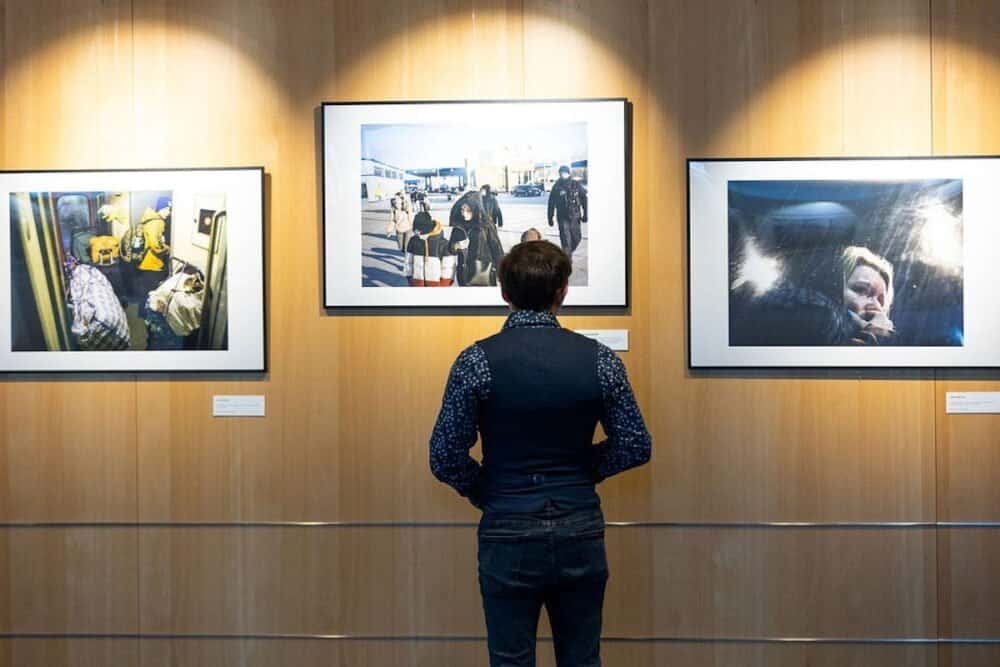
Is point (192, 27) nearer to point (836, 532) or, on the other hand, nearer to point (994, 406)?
point (836, 532)

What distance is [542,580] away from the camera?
8.73 feet

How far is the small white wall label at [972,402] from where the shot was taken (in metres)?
3.93

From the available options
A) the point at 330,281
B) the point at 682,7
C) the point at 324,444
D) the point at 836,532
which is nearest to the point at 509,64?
the point at 682,7

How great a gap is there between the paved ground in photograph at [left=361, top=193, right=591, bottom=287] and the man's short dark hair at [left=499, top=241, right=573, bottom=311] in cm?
120

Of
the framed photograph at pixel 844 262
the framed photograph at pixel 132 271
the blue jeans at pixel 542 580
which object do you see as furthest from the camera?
the framed photograph at pixel 132 271

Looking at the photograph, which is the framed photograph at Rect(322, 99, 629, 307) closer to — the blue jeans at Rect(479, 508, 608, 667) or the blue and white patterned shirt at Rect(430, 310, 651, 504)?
the blue and white patterned shirt at Rect(430, 310, 651, 504)

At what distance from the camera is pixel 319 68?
159 inches

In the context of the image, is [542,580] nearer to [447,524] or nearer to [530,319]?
[530,319]

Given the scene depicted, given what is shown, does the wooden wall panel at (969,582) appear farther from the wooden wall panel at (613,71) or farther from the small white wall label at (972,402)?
the wooden wall panel at (613,71)

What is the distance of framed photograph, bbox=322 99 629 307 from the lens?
3.96 m

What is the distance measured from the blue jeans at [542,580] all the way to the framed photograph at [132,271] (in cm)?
173

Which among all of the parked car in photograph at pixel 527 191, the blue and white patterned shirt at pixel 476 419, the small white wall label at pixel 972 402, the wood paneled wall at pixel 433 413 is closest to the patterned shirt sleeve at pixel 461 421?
the blue and white patterned shirt at pixel 476 419

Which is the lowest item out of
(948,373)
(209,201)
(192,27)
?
(948,373)

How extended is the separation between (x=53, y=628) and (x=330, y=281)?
1.81 m
